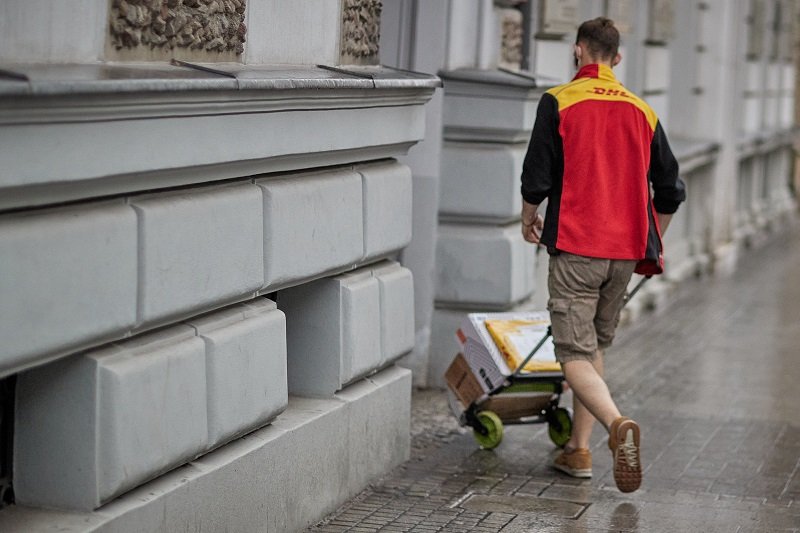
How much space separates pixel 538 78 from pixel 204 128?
4395mm

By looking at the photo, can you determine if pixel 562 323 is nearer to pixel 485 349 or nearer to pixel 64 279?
pixel 485 349

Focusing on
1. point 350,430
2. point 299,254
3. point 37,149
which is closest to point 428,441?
point 350,430

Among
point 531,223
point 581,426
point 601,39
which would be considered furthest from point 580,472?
point 601,39

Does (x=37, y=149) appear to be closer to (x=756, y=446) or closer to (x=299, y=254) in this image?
(x=299, y=254)

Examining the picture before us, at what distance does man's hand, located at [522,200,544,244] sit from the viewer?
6492 millimetres

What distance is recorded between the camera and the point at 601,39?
21.3ft

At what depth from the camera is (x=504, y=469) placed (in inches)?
275

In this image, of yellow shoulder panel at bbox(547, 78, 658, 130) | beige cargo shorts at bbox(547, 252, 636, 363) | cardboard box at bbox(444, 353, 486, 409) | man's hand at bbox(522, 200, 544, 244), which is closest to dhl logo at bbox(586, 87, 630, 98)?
yellow shoulder panel at bbox(547, 78, 658, 130)

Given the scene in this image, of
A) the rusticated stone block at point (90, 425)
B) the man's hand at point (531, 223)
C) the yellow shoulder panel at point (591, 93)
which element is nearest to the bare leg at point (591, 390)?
the man's hand at point (531, 223)

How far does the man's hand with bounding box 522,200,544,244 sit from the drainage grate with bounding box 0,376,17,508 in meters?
2.62

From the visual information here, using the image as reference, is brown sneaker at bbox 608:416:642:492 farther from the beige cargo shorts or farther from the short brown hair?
the short brown hair

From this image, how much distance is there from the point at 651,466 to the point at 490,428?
2.45ft

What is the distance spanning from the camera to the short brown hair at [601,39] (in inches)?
255

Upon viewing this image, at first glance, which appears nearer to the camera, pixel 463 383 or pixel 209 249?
pixel 209 249
